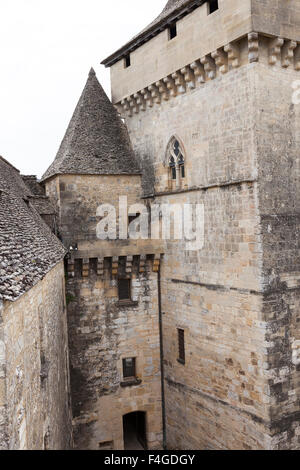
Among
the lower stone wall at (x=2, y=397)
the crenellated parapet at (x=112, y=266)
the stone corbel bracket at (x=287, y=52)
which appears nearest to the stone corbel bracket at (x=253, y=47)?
the stone corbel bracket at (x=287, y=52)

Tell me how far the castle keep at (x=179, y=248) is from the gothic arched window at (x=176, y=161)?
0.05m

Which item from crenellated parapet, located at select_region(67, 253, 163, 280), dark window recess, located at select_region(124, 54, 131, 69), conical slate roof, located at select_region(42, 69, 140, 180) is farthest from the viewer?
dark window recess, located at select_region(124, 54, 131, 69)

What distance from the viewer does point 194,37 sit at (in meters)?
11.3

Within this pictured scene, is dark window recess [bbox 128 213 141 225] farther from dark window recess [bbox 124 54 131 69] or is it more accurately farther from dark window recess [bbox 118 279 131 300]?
dark window recess [bbox 124 54 131 69]

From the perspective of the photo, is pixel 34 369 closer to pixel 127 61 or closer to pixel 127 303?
pixel 127 303

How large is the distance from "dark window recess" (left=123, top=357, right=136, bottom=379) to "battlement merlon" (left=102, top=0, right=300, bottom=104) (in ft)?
26.5

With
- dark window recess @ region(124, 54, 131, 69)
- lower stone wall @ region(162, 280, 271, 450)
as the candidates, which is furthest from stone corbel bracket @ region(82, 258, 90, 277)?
dark window recess @ region(124, 54, 131, 69)

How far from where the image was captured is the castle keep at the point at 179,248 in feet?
32.9

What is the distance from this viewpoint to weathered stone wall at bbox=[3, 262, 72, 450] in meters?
4.66

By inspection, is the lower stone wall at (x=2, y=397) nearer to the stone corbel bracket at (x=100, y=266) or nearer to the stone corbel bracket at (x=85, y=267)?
the stone corbel bracket at (x=85, y=267)

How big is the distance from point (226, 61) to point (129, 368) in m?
9.32

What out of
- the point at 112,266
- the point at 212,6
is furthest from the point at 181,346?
the point at 212,6

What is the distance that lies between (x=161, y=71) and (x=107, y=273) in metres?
6.17

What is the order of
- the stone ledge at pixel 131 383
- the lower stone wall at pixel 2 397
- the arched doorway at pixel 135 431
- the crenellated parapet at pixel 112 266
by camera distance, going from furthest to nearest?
the arched doorway at pixel 135 431
the stone ledge at pixel 131 383
the crenellated parapet at pixel 112 266
the lower stone wall at pixel 2 397
